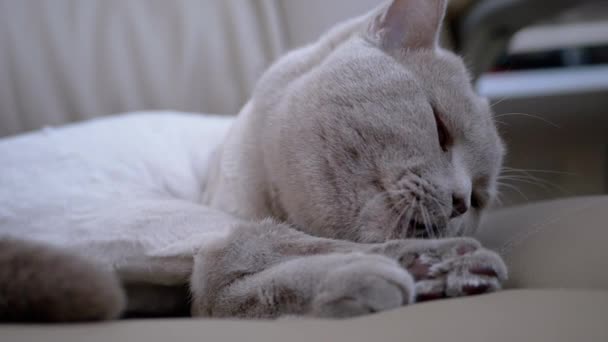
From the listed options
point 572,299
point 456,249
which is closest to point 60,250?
point 456,249

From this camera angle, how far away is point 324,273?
68 cm

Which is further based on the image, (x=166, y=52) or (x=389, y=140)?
(x=166, y=52)

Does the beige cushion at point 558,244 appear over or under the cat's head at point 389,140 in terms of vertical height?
under

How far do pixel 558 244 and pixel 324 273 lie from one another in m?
0.41

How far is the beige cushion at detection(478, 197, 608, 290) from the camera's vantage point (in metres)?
0.77

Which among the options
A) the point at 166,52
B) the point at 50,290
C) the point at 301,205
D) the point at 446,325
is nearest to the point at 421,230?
the point at 301,205

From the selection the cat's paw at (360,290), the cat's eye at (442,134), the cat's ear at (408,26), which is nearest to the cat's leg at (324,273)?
the cat's paw at (360,290)

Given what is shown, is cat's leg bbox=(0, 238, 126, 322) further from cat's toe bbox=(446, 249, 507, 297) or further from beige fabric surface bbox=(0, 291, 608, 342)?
cat's toe bbox=(446, 249, 507, 297)

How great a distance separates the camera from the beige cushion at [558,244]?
771 millimetres

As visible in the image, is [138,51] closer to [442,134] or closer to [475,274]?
[442,134]

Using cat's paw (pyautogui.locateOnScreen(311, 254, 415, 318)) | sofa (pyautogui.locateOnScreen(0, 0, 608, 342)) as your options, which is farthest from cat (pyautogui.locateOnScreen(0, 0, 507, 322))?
sofa (pyautogui.locateOnScreen(0, 0, 608, 342))

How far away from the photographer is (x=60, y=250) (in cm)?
67

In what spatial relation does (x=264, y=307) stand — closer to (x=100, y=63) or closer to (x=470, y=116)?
(x=470, y=116)

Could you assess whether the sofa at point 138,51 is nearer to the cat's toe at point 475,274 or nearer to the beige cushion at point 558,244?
the beige cushion at point 558,244
